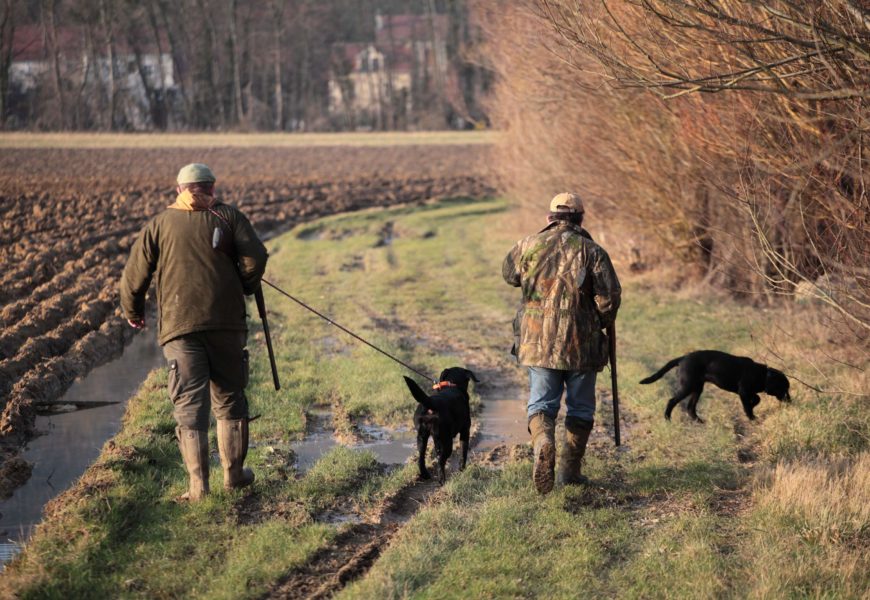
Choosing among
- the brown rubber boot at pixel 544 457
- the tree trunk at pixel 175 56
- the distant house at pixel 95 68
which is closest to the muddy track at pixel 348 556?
the brown rubber boot at pixel 544 457

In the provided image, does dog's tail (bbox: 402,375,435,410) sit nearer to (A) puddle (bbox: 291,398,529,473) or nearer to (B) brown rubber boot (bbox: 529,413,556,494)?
(B) brown rubber boot (bbox: 529,413,556,494)

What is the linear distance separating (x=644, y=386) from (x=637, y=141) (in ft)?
20.3

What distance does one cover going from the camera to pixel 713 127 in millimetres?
11227

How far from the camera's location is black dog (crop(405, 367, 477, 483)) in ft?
24.1

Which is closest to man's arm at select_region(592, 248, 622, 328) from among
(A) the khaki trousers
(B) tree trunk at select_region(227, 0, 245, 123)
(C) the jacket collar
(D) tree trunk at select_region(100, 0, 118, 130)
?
(C) the jacket collar

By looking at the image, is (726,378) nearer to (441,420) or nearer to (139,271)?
(441,420)

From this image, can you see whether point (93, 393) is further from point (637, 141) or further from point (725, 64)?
→ point (637, 141)

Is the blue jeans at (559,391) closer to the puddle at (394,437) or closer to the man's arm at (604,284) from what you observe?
the man's arm at (604,284)

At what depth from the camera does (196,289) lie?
6824 millimetres

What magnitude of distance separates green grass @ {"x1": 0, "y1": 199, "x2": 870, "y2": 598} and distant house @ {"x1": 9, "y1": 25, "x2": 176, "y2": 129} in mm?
50474

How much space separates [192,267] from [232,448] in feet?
4.17

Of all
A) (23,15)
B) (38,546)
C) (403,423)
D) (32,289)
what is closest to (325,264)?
(32,289)

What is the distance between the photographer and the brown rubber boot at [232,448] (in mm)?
7062

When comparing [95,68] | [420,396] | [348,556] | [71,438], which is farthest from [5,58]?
[348,556]
